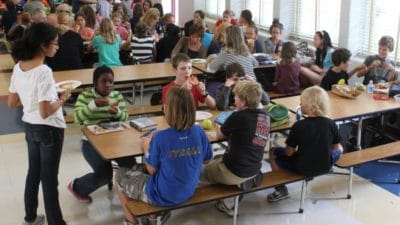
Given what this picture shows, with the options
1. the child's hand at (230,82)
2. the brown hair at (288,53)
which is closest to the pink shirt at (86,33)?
the brown hair at (288,53)

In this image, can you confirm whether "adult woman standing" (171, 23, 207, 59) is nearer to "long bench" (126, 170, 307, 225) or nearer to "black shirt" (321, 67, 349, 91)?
"black shirt" (321, 67, 349, 91)

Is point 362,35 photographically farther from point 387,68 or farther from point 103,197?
point 103,197

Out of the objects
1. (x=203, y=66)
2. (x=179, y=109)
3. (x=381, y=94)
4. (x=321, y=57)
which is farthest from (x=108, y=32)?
(x=179, y=109)

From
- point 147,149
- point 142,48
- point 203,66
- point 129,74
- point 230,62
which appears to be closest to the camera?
point 147,149

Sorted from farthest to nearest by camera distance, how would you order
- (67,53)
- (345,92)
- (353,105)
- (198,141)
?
1. (67,53)
2. (345,92)
3. (353,105)
4. (198,141)

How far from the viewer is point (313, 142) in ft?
11.7

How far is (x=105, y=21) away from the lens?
251 inches

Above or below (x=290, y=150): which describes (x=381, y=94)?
above

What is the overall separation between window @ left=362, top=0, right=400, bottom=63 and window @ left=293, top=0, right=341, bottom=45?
1.80 ft

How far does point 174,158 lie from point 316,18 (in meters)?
5.51

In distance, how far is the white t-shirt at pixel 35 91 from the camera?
293 cm

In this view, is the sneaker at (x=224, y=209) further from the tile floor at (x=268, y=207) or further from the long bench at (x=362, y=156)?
the long bench at (x=362, y=156)

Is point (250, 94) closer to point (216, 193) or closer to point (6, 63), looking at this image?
point (216, 193)

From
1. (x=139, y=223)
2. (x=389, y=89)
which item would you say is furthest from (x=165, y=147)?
(x=389, y=89)
